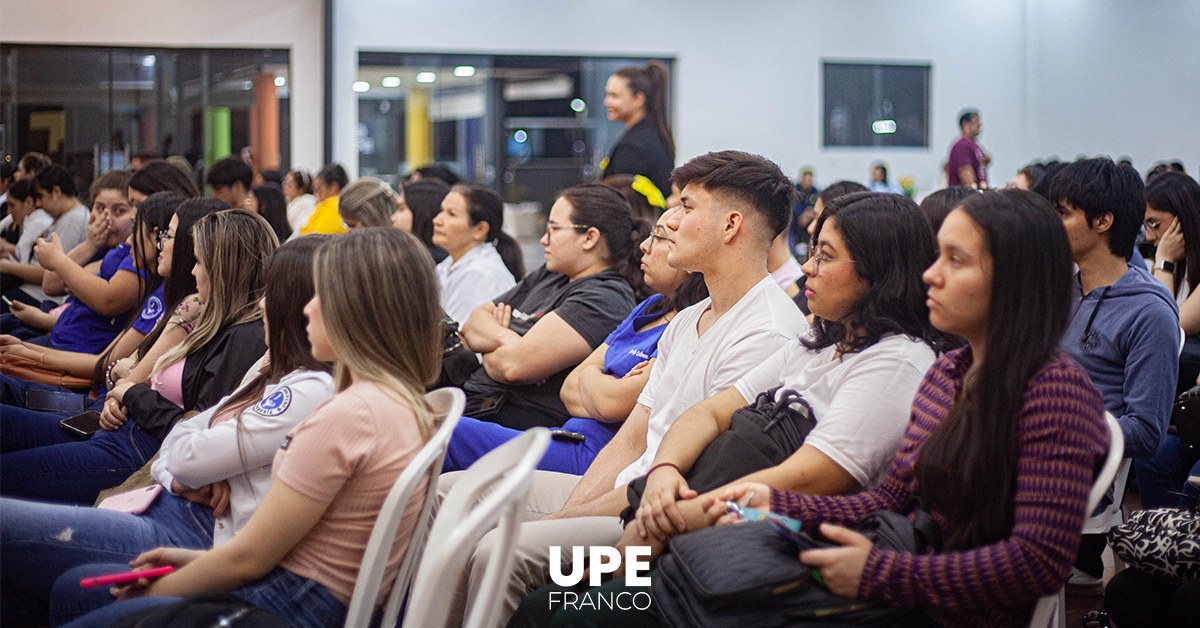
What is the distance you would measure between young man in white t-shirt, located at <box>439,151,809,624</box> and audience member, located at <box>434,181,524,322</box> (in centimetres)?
175

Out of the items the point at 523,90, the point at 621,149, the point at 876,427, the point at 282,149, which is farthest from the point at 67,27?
the point at 876,427

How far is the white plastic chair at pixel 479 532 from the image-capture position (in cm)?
131

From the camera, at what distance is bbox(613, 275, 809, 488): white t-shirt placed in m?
2.23

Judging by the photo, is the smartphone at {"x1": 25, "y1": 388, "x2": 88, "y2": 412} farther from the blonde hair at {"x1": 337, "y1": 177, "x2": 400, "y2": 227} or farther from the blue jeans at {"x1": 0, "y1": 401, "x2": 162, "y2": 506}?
the blonde hair at {"x1": 337, "y1": 177, "x2": 400, "y2": 227}

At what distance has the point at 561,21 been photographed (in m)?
11.5

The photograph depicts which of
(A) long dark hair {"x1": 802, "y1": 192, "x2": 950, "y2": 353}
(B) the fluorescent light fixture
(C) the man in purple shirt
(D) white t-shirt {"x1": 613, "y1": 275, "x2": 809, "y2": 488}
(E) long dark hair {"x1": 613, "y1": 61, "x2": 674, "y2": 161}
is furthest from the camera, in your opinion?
(B) the fluorescent light fixture

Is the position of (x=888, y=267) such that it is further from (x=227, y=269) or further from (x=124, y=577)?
(x=227, y=269)

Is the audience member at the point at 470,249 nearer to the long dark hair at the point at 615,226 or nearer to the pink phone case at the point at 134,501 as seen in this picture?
the long dark hair at the point at 615,226

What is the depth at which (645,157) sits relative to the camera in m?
4.86

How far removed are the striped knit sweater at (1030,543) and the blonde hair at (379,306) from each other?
2.72 feet

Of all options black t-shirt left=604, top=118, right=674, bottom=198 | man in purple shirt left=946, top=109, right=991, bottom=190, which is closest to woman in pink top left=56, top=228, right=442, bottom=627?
black t-shirt left=604, top=118, right=674, bottom=198

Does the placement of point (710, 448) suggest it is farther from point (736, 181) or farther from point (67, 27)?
point (67, 27)

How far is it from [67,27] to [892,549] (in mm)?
11172

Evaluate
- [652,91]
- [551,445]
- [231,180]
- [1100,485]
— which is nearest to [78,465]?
[551,445]
